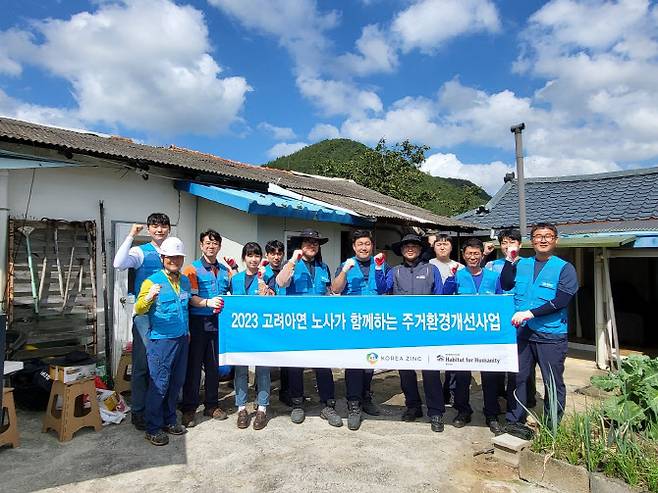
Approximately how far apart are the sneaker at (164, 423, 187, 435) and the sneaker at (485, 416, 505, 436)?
274cm

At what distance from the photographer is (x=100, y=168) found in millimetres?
5648

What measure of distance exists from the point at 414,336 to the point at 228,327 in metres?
1.70

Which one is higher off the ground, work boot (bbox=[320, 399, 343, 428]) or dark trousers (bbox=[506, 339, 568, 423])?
dark trousers (bbox=[506, 339, 568, 423])

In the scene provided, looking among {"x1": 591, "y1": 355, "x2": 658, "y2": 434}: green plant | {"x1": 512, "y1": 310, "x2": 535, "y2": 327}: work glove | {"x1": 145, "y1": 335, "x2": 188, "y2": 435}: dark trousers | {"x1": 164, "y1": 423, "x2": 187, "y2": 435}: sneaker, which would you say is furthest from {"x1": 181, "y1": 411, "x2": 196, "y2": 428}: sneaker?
{"x1": 591, "y1": 355, "x2": 658, "y2": 434}: green plant

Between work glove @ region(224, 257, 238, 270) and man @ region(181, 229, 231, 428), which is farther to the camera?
work glove @ region(224, 257, 238, 270)

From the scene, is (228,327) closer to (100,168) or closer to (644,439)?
(100,168)

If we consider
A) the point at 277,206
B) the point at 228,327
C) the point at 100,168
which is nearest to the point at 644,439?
the point at 228,327

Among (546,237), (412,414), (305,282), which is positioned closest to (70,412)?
(305,282)

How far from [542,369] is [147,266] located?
3.49 metres

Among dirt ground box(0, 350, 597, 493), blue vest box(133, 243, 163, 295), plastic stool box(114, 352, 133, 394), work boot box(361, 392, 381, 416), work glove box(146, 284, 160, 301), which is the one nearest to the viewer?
dirt ground box(0, 350, 597, 493)

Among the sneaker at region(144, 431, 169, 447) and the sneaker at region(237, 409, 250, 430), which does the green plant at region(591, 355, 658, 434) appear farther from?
the sneaker at region(144, 431, 169, 447)

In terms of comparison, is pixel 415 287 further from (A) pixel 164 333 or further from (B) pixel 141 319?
(B) pixel 141 319

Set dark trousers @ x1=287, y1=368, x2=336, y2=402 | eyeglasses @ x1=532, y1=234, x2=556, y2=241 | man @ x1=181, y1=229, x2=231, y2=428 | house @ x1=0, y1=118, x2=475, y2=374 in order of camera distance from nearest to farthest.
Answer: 1. eyeglasses @ x1=532, y1=234, x2=556, y2=241
2. man @ x1=181, y1=229, x2=231, y2=428
3. dark trousers @ x1=287, y1=368, x2=336, y2=402
4. house @ x1=0, y1=118, x2=475, y2=374

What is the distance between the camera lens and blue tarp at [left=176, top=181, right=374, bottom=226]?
5.88 m
